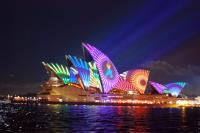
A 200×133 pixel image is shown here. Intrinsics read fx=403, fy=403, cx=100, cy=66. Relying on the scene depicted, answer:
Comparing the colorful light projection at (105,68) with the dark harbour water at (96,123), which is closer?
the dark harbour water at (96,123)

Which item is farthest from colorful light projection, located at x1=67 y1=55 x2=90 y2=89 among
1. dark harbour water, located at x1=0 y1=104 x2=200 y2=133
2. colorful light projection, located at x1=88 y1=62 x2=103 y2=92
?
dark harbour water, located at x1=0 y1=104 x2=200 y2=133

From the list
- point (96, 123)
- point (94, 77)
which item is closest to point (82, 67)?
point (94, 77)

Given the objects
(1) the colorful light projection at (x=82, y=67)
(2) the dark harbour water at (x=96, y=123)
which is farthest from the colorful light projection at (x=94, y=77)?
(2) the dark harbour water at (x=96, y=123)

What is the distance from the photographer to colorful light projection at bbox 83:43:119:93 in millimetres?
172750

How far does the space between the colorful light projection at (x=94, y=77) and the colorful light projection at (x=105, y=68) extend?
3.49 meters

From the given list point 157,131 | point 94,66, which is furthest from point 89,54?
point 157,131

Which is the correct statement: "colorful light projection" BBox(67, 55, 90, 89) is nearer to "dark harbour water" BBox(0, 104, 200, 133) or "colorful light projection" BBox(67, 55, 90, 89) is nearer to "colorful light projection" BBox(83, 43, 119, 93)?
"colorful light projection" BBox(83, 43, 119, 93)

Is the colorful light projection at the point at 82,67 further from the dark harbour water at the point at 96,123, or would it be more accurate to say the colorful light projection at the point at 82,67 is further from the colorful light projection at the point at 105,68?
the dark harbour water at the point at 96,123

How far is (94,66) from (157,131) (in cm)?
12715

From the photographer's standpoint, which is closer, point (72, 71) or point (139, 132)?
point (139, 132)

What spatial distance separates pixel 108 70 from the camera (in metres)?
185

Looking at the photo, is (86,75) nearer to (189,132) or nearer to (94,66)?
(94,66)

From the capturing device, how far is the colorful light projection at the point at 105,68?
173 meters

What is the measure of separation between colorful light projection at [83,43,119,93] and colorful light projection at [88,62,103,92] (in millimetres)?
3494
